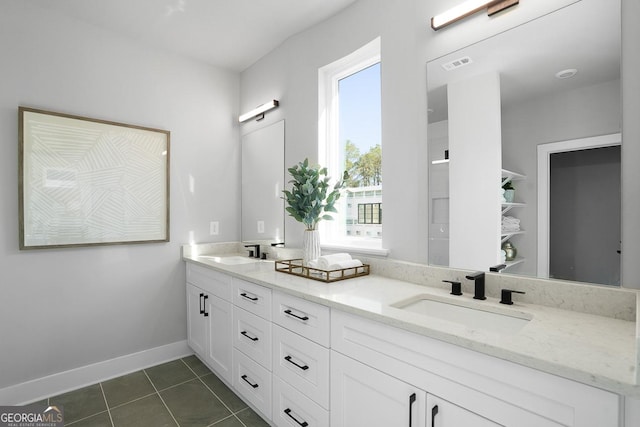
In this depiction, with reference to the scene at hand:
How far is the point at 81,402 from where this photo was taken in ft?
6.79

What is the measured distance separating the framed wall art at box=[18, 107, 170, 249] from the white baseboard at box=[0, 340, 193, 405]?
918 mm

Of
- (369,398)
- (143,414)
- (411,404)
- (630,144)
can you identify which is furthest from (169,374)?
(630,144)

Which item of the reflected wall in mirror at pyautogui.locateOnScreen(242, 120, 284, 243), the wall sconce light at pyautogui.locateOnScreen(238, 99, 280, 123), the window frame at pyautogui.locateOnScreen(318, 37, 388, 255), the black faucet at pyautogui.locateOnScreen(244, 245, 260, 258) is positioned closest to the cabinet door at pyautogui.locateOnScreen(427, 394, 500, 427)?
the window frame at pyautogui.locateOnScreen(318, 37, 388, 255)

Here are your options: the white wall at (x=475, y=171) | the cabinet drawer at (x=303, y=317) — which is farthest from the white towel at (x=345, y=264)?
the white wall at (x=475, y=171)

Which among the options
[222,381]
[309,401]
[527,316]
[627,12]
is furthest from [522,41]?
[222,381]

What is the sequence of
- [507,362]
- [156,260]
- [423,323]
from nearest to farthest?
[507,362]
[423,323]
[156,260]

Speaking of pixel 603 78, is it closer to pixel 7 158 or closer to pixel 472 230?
pixel 472 230

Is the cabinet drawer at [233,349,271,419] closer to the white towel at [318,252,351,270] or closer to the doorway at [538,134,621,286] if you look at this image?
the white towel at [318,252,351,270]

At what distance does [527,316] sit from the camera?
117cm

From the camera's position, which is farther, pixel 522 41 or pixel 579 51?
pixel 522 41

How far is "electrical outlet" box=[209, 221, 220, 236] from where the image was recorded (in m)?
2.96

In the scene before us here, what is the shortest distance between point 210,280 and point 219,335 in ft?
1.32

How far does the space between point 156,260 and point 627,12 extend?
3.14 meters

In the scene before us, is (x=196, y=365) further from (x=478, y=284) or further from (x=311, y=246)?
(x=478, y=284)
